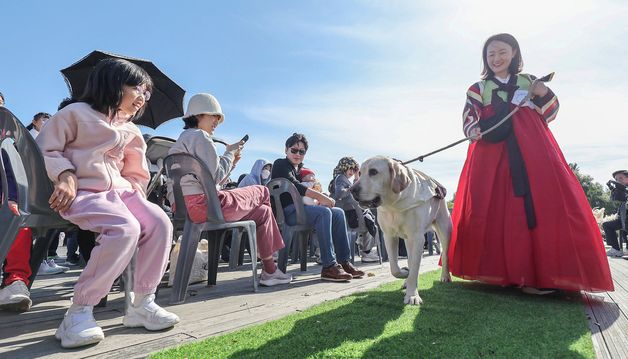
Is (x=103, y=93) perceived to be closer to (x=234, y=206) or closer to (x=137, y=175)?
(x=137, y=175)

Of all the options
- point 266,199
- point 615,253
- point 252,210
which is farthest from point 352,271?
point 615,253

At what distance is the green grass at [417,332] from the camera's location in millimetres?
1678

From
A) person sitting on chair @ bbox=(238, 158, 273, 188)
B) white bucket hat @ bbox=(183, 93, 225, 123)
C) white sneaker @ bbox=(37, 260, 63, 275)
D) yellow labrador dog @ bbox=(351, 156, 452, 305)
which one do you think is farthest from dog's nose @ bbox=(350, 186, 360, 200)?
white sneaker @ bbox=(37, 260, 63, 275)

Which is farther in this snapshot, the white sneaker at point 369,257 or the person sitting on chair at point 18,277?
the white sneaker at point 369,257

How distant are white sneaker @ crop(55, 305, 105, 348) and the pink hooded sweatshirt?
0.66 m

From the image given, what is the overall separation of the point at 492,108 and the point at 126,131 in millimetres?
3170

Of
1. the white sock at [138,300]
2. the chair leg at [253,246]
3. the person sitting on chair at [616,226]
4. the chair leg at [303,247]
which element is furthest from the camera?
the person sitting on chair at [616,226]

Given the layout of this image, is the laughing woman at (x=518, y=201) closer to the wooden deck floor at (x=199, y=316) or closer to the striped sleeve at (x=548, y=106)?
the striped sleeve at (x=548, y=106)

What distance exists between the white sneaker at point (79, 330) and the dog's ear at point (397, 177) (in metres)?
2.20

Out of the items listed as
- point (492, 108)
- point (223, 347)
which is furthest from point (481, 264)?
point (223, 347)

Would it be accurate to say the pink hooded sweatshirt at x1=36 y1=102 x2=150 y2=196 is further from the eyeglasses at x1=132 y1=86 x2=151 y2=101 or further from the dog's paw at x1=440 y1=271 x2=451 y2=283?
the dog's paw at x1=440 y1=271 x2=451 y2=283

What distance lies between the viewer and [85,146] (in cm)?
208

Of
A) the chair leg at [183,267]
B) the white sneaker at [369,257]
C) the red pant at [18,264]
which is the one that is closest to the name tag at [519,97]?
the chair leg at [183,267]

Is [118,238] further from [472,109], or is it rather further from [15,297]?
[472,109]
